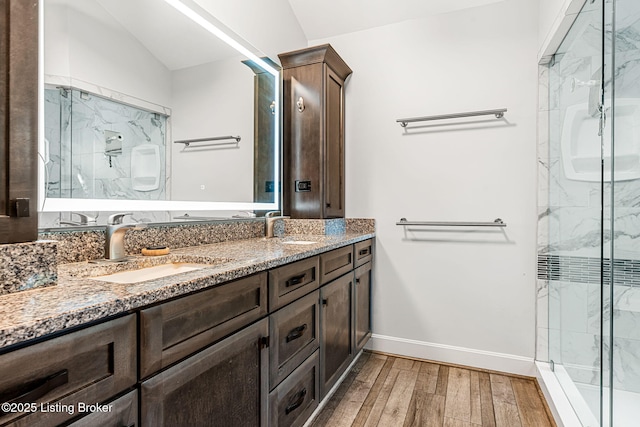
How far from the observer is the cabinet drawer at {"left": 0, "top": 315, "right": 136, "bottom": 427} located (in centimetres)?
54

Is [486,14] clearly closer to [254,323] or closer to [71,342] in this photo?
[254,323]

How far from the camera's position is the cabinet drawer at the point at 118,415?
64 cm

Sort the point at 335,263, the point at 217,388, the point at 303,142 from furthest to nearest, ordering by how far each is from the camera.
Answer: the point at 303,142, the point at 335,263, the point at 217,388

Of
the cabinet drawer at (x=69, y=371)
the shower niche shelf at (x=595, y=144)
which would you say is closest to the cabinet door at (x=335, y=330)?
the cabinet drawer at (x=69, y=371)

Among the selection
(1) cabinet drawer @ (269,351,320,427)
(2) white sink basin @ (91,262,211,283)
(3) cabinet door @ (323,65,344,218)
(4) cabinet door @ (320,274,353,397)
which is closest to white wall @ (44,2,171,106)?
(2) white sink basin @ (91,262,211,283)

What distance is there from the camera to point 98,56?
130 cm

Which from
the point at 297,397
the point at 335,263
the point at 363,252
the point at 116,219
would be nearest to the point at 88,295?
the point at 116,219

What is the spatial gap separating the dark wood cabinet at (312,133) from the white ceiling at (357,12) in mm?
363

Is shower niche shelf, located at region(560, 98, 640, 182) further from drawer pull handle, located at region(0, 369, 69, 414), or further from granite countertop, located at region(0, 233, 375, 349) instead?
drawer pull handle, located at region(0, 369, 69, 414)

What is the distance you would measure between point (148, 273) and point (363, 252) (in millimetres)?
1424

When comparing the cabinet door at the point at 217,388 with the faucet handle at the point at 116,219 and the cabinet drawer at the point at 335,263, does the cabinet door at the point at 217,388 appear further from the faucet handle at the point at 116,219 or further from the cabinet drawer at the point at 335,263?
the faucet handle at the point at 116,219

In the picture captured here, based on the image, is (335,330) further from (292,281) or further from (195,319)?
(195,319)

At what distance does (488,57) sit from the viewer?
89.2 inches

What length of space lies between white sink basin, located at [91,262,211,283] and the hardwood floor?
103 cm
